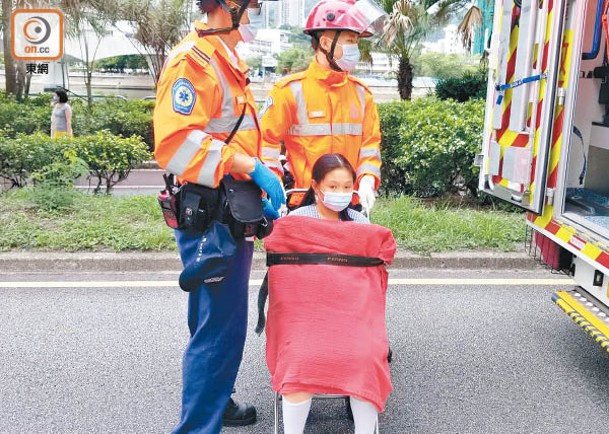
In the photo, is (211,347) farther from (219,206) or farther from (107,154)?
(107,154)

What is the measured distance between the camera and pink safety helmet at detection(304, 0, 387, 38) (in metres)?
3.22

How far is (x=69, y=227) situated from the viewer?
18.9 ft

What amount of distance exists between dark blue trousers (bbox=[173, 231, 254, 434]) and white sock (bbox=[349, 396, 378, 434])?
1.77 ft

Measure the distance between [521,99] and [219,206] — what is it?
208 cm

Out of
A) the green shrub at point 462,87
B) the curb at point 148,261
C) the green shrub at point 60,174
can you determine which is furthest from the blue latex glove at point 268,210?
the green shrub at point 462,87

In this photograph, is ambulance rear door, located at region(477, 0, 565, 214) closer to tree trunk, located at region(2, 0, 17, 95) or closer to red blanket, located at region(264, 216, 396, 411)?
red blanket, located at region(264, 216, 396, 411)

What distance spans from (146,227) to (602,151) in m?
3.72

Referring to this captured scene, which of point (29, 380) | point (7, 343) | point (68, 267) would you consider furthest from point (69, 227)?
point (29, 380)

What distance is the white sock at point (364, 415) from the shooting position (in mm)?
2473

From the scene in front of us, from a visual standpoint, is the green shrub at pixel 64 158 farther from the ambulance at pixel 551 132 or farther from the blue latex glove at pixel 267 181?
the blue latex glove at pixel 267 181

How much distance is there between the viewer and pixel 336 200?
9.25 feet

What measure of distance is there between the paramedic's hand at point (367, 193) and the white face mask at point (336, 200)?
0.31m

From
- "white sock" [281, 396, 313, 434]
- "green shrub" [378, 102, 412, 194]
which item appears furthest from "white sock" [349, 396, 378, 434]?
"green shrub" [378, 102, 412, 194]

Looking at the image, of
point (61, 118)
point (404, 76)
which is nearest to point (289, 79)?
point (61, 118)
